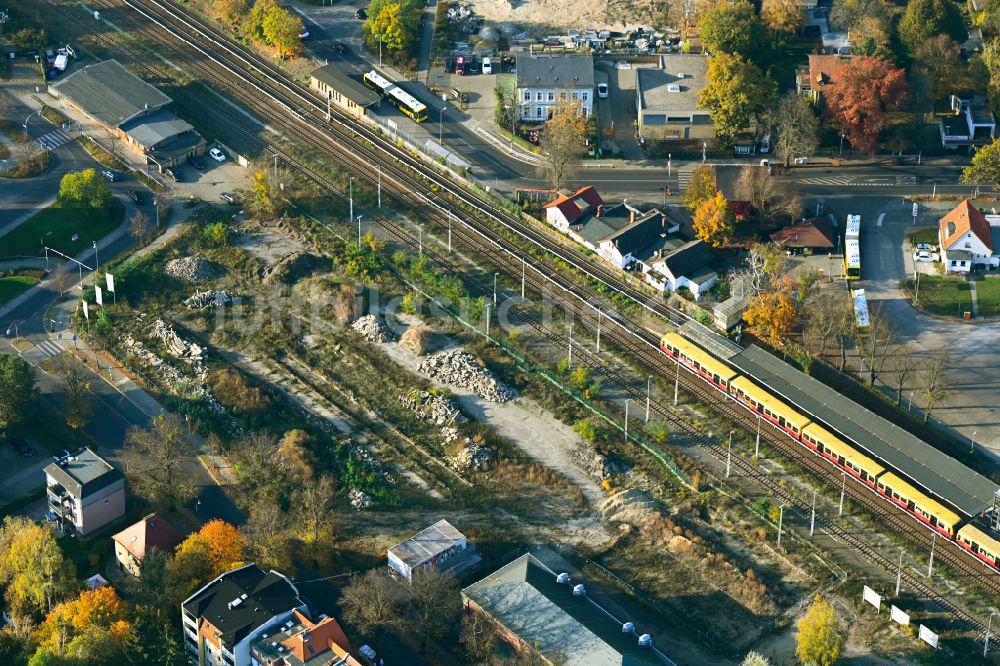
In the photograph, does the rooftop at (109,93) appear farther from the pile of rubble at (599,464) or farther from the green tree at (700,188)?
the pile of rubble at (599,464)

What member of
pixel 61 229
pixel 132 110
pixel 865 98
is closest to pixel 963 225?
pixel 865 98

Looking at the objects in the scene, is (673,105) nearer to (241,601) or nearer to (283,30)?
(283,30)

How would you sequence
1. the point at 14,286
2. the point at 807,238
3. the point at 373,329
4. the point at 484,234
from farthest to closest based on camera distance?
the point at 484,234 → the point at 807,238 → the point at 14,286 → the point at 373,329

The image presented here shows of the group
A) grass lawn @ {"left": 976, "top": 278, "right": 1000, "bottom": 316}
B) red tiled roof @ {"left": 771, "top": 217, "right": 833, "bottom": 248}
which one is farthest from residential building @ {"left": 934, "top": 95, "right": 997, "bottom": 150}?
grass lawn @ {"left": 976, "top": 278, "right": 1000, "bottom": 316}

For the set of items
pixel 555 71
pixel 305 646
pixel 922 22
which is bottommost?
pixel 305 646

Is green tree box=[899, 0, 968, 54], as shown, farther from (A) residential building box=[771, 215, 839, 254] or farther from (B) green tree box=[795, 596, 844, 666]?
(B) green tree box=[795, 596, 844, 666]

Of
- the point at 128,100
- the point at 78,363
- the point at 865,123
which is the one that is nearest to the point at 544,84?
the point at 865,123
